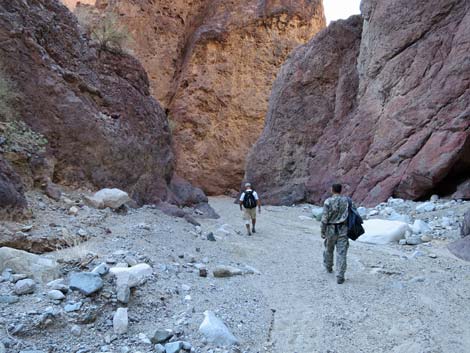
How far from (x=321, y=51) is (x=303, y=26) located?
45.1 ft

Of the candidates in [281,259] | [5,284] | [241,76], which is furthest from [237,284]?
[241,76]

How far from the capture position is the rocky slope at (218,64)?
98.7 feet

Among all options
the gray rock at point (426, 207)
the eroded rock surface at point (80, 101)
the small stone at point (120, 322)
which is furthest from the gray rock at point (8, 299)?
the gray rock at point (426, 207)

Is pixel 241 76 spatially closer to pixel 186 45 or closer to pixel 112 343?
pixel 186 45

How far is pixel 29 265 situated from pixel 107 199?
4061mm

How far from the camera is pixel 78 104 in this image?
912 cm

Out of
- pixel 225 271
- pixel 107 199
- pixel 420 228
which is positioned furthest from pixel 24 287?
pixel 420 228

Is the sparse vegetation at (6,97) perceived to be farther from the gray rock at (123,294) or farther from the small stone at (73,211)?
the gray rock at (123,294)

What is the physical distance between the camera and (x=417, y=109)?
43.0ft

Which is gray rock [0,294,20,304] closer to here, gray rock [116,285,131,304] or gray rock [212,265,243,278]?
gray rock [116,285,131,304]

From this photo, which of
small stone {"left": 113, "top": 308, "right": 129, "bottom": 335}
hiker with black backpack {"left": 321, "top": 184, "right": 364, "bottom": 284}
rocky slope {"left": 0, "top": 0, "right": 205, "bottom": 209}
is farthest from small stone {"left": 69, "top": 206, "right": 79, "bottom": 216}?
hiker with black backpack {"left": 321, "top": 184, "right": 364, "bottom": 284}

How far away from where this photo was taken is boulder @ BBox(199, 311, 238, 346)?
332cm

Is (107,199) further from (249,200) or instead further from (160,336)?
(160,336)

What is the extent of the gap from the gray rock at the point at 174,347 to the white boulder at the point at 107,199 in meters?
5.03
